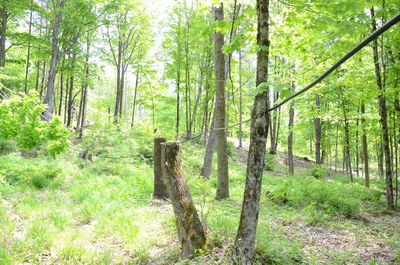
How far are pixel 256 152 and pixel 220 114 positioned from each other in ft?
12.8

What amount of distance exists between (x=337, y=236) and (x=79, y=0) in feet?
43.5

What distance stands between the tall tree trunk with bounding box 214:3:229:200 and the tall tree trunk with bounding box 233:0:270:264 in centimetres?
374

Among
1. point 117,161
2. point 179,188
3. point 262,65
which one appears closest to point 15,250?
point 179,188

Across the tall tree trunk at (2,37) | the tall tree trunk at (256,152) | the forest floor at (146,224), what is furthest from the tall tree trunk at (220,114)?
the tall tree trunk at (2,37)

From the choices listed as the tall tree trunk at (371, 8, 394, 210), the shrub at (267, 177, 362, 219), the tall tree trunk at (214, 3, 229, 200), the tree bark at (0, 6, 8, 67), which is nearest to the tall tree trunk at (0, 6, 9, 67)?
the tree bark at (0, 6, 8, 67)

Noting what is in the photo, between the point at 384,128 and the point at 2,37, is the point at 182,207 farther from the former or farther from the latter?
the point at 2,37

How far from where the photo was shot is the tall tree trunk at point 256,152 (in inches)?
100

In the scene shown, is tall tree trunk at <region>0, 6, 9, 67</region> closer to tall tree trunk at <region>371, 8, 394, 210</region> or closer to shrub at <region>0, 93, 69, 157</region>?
shrub at <region>0, 93, 69, 157</region>

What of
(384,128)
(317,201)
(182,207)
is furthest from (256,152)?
(384,128)

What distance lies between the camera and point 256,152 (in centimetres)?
255

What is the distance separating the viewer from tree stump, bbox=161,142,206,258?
311cm

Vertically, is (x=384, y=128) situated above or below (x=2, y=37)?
below

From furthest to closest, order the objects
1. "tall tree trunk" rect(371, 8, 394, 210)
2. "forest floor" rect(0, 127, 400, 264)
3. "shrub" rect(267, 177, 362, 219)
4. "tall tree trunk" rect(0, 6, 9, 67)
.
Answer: "tall tree trunk" rect(0, 6, 9, 67) < "tall tree trunk" rect(371, 8, 394, 210) < "shrub" rect(267, 177, 362, 219) < "forest floor" rect(0, 127, 400, 264)

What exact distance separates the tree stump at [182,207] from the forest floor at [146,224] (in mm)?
171
